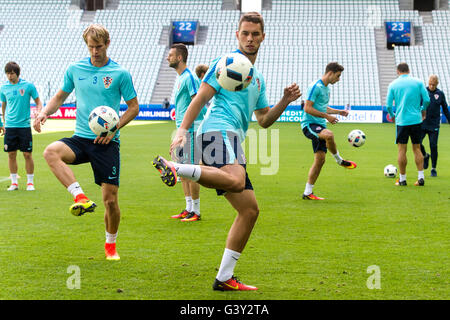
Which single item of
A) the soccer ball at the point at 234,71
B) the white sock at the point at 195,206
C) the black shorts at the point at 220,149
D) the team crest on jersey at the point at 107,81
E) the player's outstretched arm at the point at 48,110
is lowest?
the white sock at the point at 195,206

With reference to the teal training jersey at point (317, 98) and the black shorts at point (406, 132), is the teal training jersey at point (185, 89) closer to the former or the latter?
the teal training jersey at point (317, 98)

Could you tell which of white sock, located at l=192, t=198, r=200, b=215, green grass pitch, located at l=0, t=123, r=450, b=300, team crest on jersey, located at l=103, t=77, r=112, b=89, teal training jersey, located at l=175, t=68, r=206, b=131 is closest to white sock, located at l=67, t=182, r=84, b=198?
green grass pitch, located at l=0, t=123, r=450, b=300

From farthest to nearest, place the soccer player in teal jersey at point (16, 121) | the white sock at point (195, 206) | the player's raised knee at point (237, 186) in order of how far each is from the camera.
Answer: the soccer player in teal jersey at point (16, 121) < the white sock at point (195, 206) < the player's raised knee at point (237, 186)

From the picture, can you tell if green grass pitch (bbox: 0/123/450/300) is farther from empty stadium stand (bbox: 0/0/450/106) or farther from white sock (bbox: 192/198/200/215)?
empty stadium stand (bbox: 0/0/450/106)

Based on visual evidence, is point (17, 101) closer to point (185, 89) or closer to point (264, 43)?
point (185, 89)

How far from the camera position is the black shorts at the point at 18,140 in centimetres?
1088

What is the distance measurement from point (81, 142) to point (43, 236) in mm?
1731

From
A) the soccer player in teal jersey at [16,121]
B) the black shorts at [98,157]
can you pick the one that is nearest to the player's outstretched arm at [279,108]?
the black shorts at [98,157]

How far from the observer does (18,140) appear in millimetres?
10922

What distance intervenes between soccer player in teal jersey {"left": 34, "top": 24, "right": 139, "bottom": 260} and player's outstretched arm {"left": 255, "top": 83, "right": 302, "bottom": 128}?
1409mm

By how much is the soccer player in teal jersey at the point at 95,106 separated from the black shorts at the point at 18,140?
530 centimetres

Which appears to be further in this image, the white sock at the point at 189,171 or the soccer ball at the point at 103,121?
the soccer ball at the point at 103,121

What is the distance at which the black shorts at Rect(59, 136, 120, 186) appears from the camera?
559 cm
